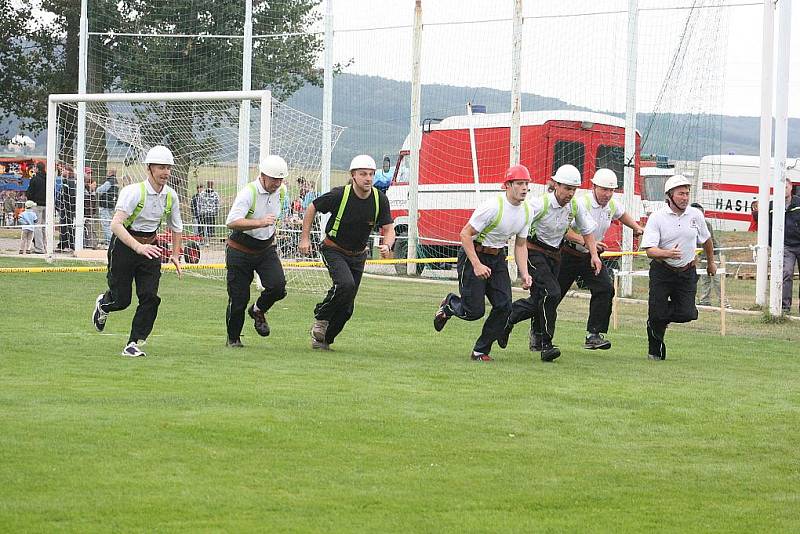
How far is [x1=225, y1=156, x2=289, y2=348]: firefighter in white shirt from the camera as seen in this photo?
12742mm

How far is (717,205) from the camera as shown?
3594 cm

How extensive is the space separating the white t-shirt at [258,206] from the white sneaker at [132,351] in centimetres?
152

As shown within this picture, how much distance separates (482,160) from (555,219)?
1321 centimetres

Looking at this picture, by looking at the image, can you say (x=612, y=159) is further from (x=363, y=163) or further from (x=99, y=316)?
(x=99, y=316)

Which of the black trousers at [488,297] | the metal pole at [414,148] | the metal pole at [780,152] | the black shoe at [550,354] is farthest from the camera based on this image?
the metal pole at [414,148]

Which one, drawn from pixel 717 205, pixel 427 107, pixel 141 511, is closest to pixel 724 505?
pixel 141 511

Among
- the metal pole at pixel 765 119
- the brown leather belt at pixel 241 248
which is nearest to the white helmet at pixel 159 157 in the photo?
the brown leather belt at pixel 241 248

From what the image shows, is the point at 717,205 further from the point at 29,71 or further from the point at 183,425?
the point at 183,425

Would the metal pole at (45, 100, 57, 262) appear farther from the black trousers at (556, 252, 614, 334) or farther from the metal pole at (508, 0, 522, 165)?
the black trousers at (556, 252, 614, 334)

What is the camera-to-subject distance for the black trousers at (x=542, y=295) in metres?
13.0

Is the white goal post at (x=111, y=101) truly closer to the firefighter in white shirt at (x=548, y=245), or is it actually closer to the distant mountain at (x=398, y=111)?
the distant mountain at (x=398, y=111)

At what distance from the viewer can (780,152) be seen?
1862 cm

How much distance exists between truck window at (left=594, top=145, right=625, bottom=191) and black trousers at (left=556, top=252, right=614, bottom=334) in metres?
11.4

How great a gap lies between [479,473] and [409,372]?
13.6 ft
